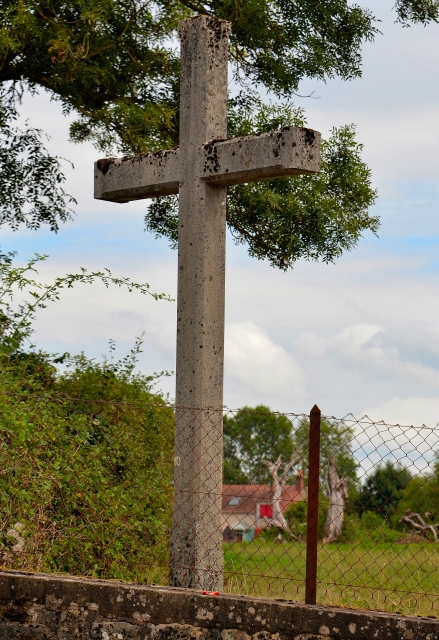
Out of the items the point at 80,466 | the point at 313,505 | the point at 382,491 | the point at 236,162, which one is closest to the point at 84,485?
the point at 80,466

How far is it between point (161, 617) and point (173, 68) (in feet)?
30.7

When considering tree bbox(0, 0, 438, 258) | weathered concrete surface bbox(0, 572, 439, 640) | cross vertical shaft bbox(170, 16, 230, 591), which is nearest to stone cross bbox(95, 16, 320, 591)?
cross vertical shaft bbox(170, 16, 230, 591)

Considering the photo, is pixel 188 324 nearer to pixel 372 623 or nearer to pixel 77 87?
pixel 372 623

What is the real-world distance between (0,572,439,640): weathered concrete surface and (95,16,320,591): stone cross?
36.0 inches

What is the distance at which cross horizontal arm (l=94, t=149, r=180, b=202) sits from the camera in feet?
22.6

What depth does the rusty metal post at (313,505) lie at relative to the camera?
5031mm

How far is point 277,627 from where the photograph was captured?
4.89m

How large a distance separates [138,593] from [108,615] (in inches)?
9.4

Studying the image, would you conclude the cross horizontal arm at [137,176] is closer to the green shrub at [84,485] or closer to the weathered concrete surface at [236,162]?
the weathered concrete surface at [236,162]

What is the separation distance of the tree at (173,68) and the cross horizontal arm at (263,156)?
5065mm

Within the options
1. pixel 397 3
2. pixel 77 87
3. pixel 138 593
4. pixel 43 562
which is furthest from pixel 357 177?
pixel 138 593

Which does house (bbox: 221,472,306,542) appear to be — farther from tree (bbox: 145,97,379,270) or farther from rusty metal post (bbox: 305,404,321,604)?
tree (bbox: 145,97,379,270)

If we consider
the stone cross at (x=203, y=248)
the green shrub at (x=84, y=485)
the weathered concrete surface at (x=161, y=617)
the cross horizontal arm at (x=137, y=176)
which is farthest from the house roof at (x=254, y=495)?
the cross horizontal arm at (x=137, y=176)

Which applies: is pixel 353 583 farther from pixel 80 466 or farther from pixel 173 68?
pixel 173 68
